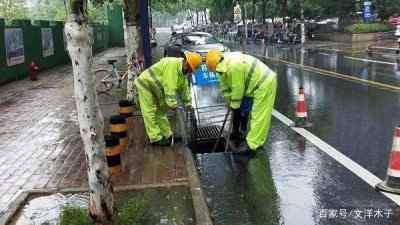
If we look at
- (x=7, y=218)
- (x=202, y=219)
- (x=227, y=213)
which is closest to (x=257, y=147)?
(x=227, y=213)

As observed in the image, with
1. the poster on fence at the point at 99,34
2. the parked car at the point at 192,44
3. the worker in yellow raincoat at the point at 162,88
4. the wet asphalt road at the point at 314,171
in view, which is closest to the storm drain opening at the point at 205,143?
the worker in yellow raincoat at the point at 162,88

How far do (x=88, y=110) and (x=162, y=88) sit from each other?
288 centimetres

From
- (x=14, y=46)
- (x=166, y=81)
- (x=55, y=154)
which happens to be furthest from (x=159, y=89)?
(x=14, y=46)

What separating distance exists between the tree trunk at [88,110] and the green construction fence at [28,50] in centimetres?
1164

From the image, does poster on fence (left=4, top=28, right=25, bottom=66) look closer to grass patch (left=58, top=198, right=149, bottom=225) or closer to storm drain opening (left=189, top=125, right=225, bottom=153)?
storm drain opening (left=189, top=125, right=225, bottom=153)

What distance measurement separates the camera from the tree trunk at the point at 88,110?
12.5ft

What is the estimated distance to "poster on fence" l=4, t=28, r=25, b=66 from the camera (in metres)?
15.0

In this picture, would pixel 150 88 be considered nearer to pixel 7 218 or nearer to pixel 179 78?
pixel 179 78

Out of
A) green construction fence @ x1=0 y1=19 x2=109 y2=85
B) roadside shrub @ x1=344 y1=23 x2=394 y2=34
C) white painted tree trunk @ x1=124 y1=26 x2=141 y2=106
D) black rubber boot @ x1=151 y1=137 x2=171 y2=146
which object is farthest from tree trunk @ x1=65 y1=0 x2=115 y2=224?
roadside shrub @ x1=344 y1=23 x2=394 y2=34

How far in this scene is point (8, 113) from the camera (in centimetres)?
1037

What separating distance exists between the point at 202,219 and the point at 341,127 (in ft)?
14.2

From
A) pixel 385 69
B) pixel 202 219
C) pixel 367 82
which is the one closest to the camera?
pixel 202 219

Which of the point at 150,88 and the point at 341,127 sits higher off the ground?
the point at 150,88

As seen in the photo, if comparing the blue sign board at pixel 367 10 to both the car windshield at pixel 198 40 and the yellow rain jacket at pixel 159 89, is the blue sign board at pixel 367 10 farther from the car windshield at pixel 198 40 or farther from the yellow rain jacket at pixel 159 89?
the yellow rain jacket at pixel 159 89
